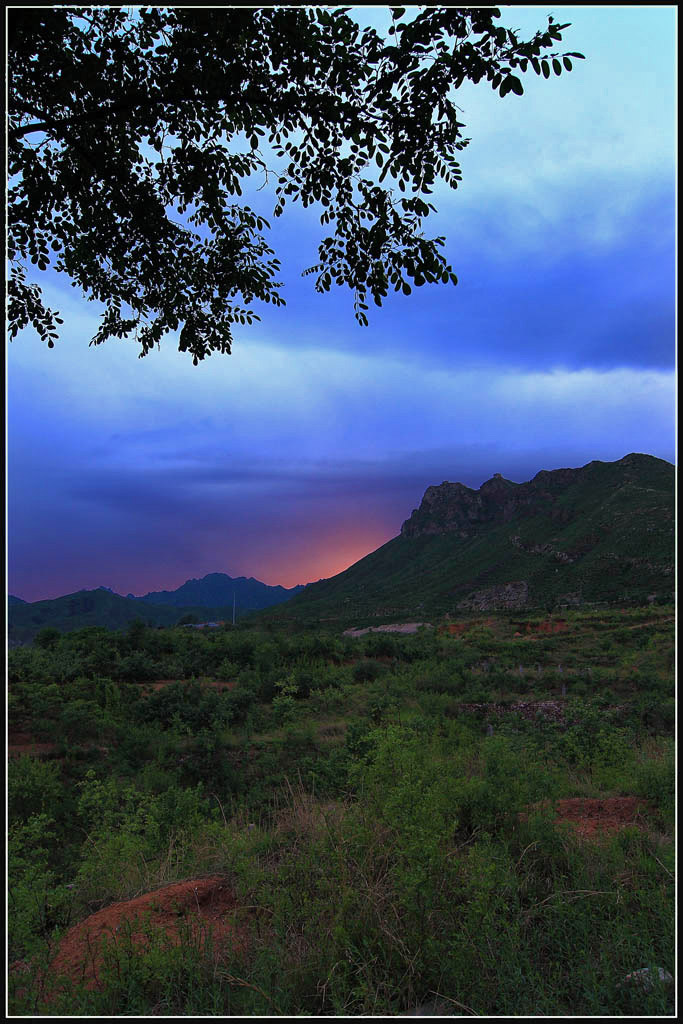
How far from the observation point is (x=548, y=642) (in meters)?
23.7

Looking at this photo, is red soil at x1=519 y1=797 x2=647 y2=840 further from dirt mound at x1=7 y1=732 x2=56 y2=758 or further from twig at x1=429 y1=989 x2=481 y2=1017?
dirt mound at x1=7 y1=732 x2=56 y2=758

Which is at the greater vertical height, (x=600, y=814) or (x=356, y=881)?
(x=356, y=881)

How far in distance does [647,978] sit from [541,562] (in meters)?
56.3

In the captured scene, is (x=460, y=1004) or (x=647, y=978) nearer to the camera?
(x=460, y=1004)

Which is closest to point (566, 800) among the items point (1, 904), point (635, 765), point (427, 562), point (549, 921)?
point (635, 765)

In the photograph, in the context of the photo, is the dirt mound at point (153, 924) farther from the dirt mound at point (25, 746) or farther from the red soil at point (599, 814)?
the dirt mound at point (25, 746)

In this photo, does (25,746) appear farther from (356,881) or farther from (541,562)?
(541,562)

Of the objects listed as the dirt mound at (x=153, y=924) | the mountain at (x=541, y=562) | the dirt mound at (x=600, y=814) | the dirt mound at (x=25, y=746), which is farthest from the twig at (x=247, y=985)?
the mountain at (x=541, y=562)

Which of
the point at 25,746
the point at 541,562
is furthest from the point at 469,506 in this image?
the point at 25,746

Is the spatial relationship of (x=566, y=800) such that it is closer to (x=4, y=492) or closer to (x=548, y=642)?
(x=4, y=492)

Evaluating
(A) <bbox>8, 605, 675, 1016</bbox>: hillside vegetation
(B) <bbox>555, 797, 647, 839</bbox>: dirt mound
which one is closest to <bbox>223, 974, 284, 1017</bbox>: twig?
(A) <bbox>8, 605, 675, 1016</bbox>: hillside vegetation

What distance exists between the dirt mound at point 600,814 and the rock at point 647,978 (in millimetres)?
1846

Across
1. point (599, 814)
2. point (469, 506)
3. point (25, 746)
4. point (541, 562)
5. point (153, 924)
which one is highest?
point (469, 506)

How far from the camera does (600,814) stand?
464 centimetres
